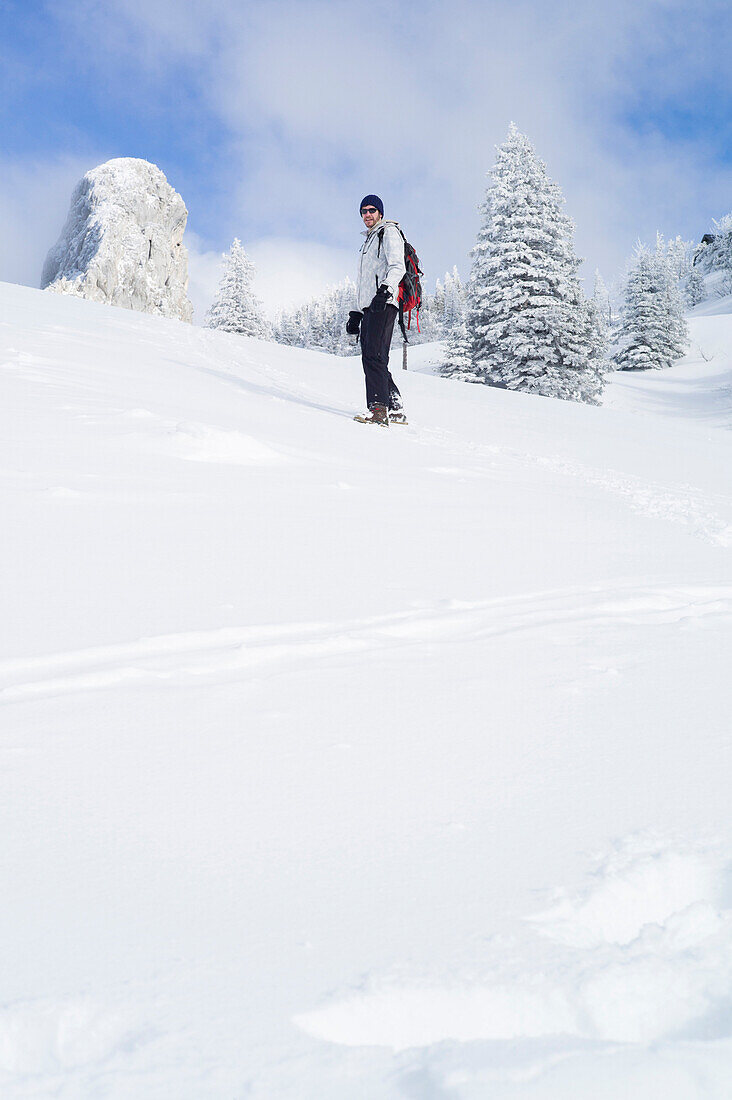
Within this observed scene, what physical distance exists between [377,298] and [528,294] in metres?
13.6

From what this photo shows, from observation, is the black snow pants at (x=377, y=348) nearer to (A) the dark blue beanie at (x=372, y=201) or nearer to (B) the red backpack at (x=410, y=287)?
(B) the red backpack at (x=410, y=287)

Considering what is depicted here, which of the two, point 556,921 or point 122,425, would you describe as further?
point 122,425

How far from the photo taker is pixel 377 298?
5.91 m

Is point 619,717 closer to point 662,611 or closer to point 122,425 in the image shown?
point 662,611

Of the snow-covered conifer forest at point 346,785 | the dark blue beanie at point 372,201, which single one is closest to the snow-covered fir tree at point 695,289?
the dark blue beanie at point 372,201

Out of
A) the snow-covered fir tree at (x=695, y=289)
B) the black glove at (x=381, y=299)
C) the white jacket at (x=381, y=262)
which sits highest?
the snow-covered fir tree at (x=695, y=289)

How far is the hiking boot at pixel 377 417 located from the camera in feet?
20.4

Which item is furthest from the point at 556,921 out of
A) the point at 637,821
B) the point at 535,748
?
the point at 535,748

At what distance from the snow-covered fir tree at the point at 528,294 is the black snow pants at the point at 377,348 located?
12.7 meters

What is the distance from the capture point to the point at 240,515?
9.62 feet

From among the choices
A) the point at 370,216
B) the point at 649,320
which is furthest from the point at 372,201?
the point at 649,320

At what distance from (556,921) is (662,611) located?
1516 millimetres

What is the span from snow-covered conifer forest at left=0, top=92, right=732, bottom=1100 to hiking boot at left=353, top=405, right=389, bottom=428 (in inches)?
95.0

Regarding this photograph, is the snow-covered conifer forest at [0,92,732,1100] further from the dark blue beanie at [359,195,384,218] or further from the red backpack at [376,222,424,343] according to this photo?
the dark blue beanie at [359,195,384,218]
